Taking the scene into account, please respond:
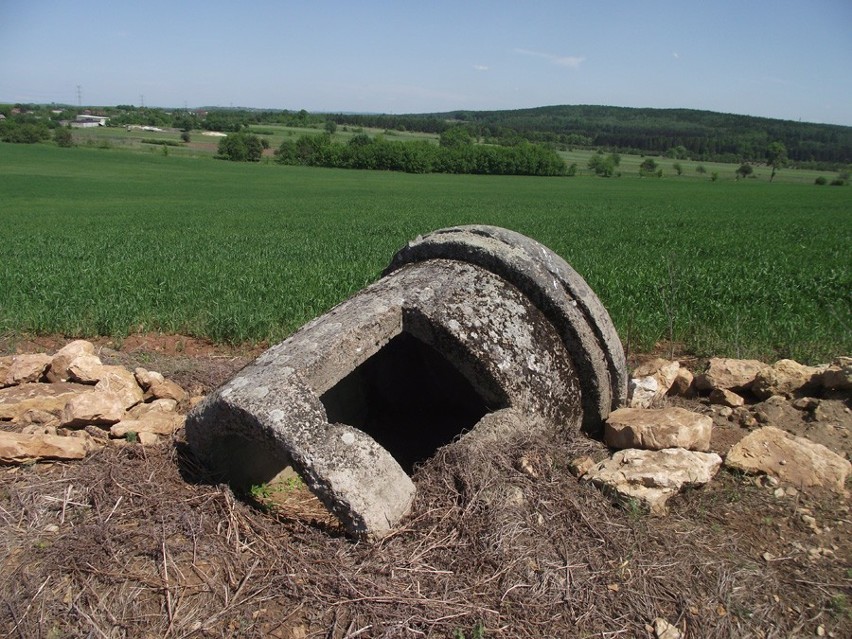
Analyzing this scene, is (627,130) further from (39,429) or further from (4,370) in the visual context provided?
(39,429)

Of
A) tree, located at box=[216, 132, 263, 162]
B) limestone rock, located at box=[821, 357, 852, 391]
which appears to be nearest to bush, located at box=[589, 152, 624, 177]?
tree, located at box=[216, 132, 263, 162]

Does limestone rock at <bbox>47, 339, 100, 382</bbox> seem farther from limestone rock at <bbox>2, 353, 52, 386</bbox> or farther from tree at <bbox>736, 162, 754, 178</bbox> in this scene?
tree at <bbox>736, 162, 754, 178</bbox>

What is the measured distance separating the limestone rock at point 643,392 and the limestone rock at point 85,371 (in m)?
3.95

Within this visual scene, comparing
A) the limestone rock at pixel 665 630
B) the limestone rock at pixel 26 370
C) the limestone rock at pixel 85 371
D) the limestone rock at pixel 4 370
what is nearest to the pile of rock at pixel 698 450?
the limestone rock at pixel 665 630

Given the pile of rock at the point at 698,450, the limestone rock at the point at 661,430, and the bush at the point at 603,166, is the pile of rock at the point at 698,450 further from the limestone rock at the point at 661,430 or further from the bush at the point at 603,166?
the bush at the point at 603,166

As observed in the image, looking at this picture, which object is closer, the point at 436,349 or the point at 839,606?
the point at 839,606

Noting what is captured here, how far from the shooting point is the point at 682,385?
16.2ft

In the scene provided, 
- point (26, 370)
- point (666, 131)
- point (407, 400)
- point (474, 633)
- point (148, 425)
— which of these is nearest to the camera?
point (474, 633)

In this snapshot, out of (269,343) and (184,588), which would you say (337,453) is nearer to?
(184,588)

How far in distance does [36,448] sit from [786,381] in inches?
197

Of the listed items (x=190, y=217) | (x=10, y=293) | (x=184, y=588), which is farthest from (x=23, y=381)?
(x=190, y=217)

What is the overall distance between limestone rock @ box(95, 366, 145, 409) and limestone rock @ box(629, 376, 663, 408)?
11.6 ft

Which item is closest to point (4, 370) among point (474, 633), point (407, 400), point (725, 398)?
point (407, 400)

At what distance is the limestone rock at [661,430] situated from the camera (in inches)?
141
